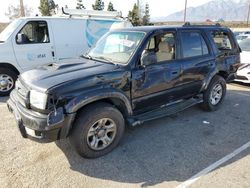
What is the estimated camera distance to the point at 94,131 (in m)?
3.48

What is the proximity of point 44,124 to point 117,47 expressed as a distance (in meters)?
1.93

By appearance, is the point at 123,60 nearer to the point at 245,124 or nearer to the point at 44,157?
the point at 44,157

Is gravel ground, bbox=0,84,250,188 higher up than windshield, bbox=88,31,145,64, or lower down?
lower down

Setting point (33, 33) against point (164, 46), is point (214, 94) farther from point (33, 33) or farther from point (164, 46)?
point (33, 33)

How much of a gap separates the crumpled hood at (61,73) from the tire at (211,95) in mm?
2516

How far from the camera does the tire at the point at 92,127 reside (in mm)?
3258

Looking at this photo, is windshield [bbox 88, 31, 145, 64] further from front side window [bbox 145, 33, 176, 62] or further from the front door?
front side window [bbox 145, 33, 176, 62]

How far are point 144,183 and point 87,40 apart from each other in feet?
20.2

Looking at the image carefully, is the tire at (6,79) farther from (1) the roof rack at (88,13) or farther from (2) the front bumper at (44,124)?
(2) the front bumper at (44,124)

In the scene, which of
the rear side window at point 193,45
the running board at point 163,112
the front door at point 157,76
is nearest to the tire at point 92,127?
the running board at point 163,112

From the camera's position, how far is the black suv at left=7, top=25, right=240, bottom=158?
308cm

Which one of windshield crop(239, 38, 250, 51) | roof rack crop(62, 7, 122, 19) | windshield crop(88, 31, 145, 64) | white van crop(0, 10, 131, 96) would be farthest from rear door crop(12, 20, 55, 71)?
windshield crop(239, 38, 250, 51)

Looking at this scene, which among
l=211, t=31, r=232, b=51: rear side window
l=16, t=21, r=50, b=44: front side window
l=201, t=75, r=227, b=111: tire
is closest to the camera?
l=201, t=75, r=227, b=111: tire

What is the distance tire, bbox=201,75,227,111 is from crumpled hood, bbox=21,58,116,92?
252cm
